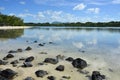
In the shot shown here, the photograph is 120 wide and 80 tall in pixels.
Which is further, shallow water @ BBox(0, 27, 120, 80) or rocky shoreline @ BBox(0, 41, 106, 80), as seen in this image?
A: shallow water @ BBox(0, 27, 120, 80)

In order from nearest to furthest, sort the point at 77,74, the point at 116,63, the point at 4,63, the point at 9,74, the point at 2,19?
1. the point at 9,74
2. the point at 77,74
3. the point at 4,63
4. the point at 116,63
5. the point at 2,19

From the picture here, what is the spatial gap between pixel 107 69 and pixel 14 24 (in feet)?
428

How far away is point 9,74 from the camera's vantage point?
1409 cm

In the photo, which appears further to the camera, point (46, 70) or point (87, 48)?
point (87, 48)

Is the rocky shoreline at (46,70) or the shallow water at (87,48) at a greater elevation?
the rocky shoreline at (46,70)

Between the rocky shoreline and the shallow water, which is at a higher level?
the rocky shoreline

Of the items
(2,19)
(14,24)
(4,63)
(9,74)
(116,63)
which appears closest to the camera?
(9,74)

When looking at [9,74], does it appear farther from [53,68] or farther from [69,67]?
[69,67]

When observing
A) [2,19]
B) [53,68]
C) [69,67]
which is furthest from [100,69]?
[2,19]

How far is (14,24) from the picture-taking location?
143000mm

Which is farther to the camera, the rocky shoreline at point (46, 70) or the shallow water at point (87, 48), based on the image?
the shallow water at point (87, 48)

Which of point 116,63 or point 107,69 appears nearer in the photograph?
point 107,69

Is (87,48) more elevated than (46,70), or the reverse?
(46,70)

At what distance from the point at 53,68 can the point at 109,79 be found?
4.45 m
